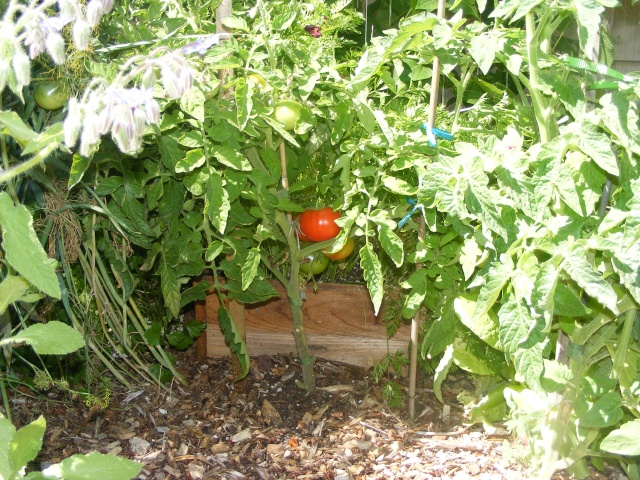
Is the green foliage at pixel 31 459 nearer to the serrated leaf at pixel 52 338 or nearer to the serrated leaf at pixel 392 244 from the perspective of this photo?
the serrated leaf at pixel 52 338

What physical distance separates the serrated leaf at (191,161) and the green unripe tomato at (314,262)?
1.68 ft

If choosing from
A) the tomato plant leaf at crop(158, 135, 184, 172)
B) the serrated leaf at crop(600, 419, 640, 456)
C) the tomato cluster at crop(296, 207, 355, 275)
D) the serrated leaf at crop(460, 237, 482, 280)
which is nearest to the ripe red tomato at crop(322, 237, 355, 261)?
the tomato cluster at crop(296, 207, 355, 275)

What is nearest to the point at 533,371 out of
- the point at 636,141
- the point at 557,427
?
Result: the point at 557,427

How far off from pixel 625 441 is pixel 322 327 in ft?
3.63

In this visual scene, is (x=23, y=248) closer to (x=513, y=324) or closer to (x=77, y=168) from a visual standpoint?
(x=77, y=168)

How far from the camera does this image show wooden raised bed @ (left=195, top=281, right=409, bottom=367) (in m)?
2.26

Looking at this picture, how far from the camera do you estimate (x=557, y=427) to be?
1.61 m

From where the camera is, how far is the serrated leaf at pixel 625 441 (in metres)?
1.34

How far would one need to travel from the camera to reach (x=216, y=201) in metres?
1.71

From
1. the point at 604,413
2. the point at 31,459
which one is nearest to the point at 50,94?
the point at 31,459

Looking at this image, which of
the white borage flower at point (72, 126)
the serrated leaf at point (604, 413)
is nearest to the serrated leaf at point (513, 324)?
the serrated leaf at point (604, 413)

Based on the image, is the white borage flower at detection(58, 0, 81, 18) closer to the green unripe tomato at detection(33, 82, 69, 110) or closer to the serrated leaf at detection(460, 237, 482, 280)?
the green unripe tomato at detection(33, 82, 69, 110)

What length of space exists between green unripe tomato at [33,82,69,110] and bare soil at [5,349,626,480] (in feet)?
2.71

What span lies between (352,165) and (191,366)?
92cm
